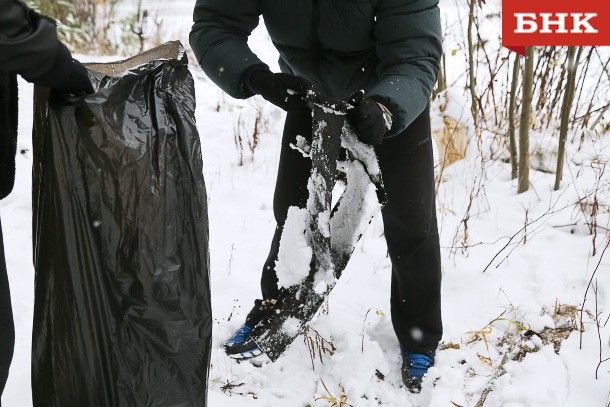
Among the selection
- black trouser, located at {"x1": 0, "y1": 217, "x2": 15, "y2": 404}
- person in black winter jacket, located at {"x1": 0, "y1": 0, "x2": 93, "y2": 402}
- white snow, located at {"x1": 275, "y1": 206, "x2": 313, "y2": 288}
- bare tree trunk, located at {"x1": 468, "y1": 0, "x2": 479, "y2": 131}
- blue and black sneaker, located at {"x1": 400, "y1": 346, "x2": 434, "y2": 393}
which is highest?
bare tree trunk, located at {"x1": 468, "y1": 0, "x2": 479, "y2": 131}

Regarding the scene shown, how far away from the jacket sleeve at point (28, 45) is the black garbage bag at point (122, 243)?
0.56ft

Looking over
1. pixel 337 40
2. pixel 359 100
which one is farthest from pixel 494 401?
pixel 337 40

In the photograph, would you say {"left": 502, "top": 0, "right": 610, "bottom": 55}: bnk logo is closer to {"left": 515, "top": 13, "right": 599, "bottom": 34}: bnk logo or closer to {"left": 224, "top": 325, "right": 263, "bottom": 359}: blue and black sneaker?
{"left": 515, "top": 13, "right": 599, "bottom": 34}: bnk logo

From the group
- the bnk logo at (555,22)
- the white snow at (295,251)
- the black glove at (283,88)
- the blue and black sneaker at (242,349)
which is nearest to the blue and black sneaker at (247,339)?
the blue and black sneaker at (242,349)

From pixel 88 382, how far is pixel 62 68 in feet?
2.48

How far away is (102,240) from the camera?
1.40 m

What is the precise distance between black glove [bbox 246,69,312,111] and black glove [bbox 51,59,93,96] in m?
0.50

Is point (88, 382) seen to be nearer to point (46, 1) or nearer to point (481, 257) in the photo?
point (481, 257)

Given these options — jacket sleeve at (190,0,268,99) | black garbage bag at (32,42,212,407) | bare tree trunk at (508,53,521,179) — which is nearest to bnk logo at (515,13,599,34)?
bare tree trunk at (508,53,521,179)

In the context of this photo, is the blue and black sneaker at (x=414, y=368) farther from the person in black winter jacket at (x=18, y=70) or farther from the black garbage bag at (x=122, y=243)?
the person in black winter jacket at (x=18, y=70)

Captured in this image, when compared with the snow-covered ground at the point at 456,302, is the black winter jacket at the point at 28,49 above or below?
above

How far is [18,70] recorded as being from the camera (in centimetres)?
114

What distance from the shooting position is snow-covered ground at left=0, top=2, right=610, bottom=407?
2020 mm

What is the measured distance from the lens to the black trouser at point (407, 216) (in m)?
1.85
